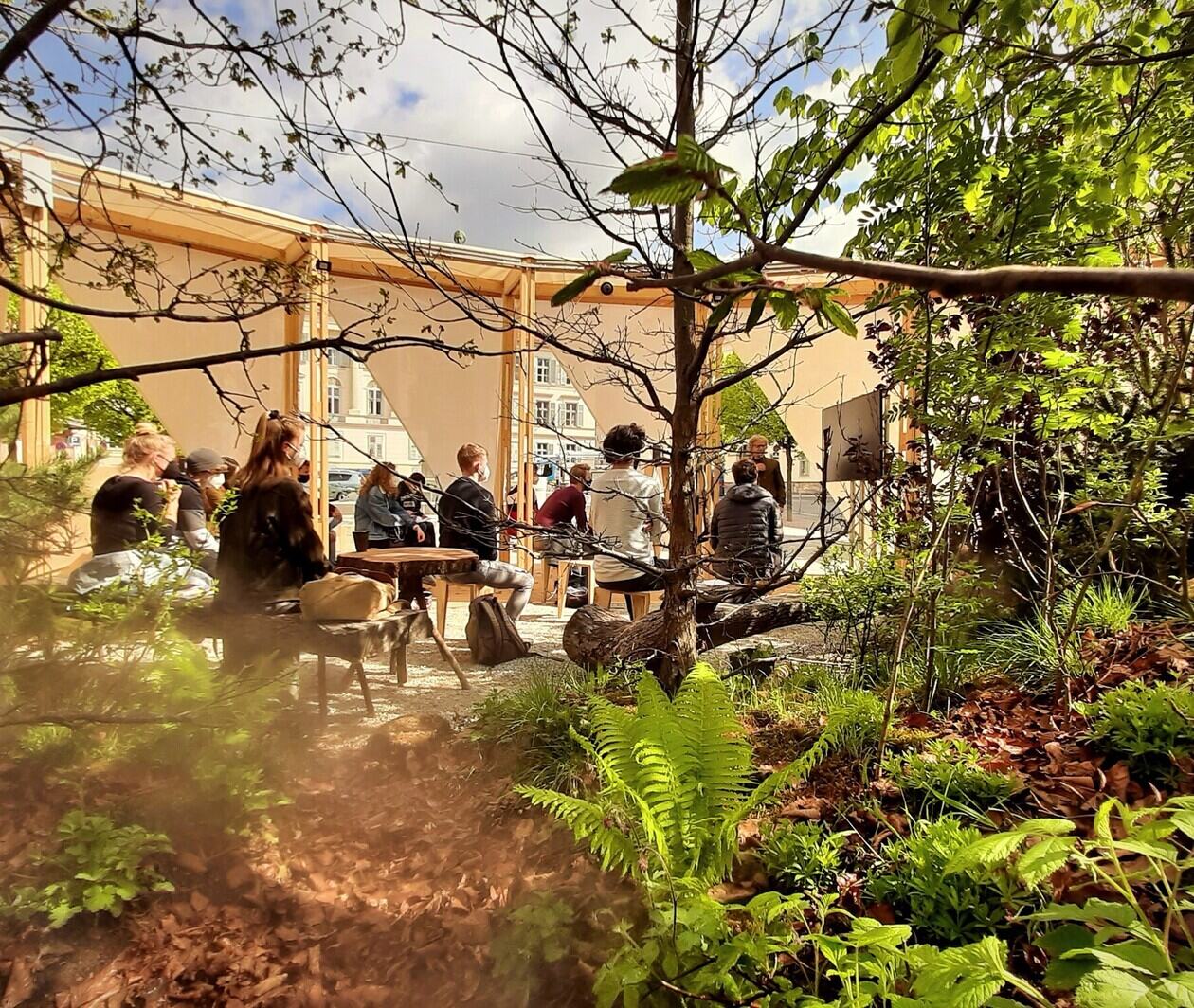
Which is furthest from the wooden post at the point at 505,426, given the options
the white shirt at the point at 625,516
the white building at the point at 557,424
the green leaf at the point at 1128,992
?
the green leaf at the point at 1128,992

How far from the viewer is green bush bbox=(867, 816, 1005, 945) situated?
58.7 inches

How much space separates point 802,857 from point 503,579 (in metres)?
3.57

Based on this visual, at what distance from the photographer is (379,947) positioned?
181cm

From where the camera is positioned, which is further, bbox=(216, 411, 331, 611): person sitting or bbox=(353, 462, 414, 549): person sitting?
bbox=(353, 462, 414, 549): person sitting

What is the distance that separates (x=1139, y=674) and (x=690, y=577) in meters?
1.60

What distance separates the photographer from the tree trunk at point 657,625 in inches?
140

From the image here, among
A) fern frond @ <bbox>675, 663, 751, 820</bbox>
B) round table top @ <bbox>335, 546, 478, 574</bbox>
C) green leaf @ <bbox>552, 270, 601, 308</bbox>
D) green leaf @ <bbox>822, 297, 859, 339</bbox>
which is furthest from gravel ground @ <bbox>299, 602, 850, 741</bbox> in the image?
green leaf @ <bbox>822, 297, 859, 339</bbox>

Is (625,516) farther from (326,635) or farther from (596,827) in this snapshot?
(596,827)

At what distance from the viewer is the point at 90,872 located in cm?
167

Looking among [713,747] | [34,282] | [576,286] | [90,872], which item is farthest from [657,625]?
[576,286]

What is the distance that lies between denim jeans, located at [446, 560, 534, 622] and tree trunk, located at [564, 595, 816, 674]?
109cm

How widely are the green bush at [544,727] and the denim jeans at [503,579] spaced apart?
1.81 metres

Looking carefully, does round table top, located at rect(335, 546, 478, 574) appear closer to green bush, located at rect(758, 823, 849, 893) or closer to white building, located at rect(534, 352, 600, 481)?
white building, located at rect(534, 352, 600, 481)

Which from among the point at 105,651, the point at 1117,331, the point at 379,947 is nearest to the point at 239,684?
the point at 105,651
